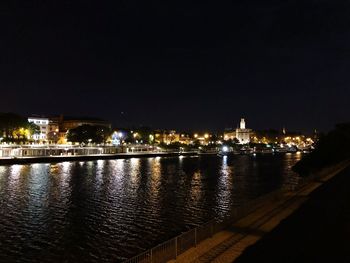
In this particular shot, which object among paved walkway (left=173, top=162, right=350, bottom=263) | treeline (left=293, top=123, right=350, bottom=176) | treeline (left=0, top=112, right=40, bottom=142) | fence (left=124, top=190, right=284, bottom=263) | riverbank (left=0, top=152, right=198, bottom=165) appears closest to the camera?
fence (left=124, top=190, right=284, bottom=263)

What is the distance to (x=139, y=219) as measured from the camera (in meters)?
34.2

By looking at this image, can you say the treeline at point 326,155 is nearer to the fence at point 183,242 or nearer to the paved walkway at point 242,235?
the paved walkway at point 242,235

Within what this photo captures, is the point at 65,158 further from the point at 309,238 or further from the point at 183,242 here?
the point at 309,238

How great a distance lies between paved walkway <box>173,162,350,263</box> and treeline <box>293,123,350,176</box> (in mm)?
52505

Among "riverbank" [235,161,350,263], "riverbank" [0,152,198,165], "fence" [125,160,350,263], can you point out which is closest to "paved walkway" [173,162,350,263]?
"fence" [125,160,350,263]

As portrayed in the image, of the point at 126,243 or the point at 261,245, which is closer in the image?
the point at 261,245

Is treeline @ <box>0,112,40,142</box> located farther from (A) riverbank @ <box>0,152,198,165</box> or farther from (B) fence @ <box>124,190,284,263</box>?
(B) fence @ <box>124,190,284,263</box>

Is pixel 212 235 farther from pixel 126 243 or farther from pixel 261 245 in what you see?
pixel 126 243

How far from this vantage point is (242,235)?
22.0 meters

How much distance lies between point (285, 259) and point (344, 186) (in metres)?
31.1

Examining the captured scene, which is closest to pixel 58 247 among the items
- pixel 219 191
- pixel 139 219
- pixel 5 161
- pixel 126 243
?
pixel 126 243

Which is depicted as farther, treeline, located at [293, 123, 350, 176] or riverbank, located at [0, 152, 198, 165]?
riverbank, located at [0, 152, 198, 165]

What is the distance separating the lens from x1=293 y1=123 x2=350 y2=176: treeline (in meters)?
88.8

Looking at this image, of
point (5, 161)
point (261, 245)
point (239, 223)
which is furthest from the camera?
point (5, 161)
